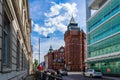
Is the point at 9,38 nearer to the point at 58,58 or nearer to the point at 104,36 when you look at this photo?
the point at 104,36

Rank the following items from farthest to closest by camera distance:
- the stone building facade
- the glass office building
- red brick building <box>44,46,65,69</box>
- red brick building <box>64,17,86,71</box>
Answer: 1. red brick building <box>44,46,65,69</box>
2. red brick building <box>64,17,86,71</box>
3. the glass office building
4. the stone building facade

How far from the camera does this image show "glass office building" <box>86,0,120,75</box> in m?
56.9

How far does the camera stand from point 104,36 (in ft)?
216

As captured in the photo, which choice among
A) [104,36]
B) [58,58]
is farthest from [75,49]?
[104,36]

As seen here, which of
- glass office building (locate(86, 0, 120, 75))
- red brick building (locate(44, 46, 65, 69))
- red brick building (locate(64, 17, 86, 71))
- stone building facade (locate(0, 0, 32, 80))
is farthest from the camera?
red brick building (locate(44, 46, 65, 69))

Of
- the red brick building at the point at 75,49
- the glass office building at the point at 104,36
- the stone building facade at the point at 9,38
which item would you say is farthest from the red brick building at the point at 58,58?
the stone building facade at the point at 9,38

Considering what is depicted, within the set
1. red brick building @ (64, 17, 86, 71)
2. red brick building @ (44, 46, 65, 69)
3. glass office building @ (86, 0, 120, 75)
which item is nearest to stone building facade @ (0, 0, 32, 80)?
glass office building @ (86, 0, 120, 75)

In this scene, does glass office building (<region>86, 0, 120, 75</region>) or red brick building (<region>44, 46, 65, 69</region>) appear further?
red brick building (<region>44, 46, 65, 69</region>)

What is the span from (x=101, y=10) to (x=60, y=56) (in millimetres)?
108120

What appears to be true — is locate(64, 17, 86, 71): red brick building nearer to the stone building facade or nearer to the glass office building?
the glass office building

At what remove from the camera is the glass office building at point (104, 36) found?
56.9 meters

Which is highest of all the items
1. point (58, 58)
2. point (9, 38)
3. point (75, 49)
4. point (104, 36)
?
point (75, 49)

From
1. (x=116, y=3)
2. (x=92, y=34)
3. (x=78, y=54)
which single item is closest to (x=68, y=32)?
(x=78, y=54)

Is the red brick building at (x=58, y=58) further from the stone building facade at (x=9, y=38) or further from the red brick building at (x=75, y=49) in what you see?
the stone building facade at (x=9, y=38)
